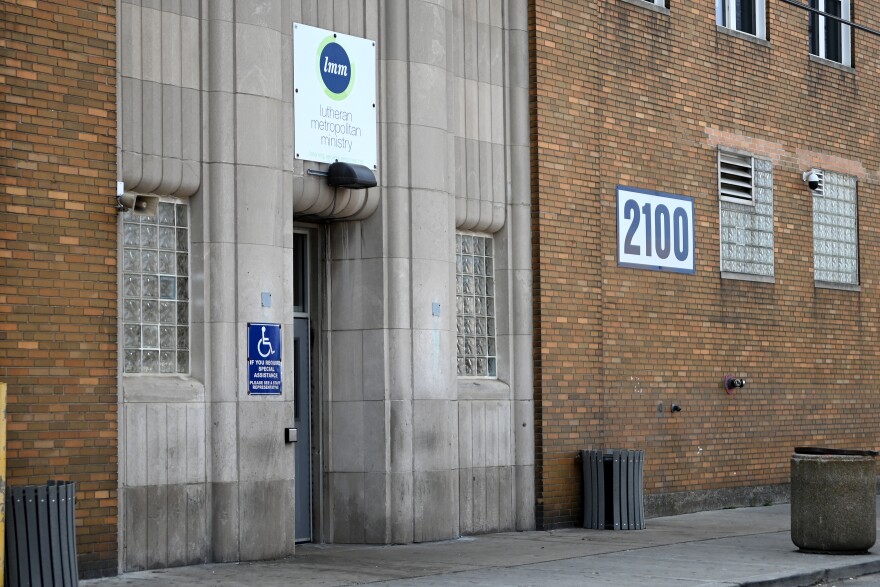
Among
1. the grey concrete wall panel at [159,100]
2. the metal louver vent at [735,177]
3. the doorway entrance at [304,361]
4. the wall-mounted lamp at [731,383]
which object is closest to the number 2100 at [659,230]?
the metal louver vent at [735,177]

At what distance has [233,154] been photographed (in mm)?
13188

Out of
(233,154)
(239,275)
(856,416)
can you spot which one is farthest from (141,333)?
(856,416)

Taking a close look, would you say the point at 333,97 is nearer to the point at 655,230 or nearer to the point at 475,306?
the point at 475,306

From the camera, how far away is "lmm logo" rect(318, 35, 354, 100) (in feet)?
47.0

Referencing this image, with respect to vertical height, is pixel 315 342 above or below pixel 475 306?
below

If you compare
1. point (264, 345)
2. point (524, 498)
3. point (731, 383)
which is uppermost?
point (264, 345)

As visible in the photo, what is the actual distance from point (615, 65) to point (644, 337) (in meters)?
3.51

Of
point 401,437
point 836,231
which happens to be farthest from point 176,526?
point 836,231

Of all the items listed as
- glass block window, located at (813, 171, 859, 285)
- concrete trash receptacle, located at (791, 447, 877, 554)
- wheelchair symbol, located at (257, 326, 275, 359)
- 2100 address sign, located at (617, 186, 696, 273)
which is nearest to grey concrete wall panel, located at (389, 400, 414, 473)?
wheelchair symbol, located at (257, 326, 275, 359)

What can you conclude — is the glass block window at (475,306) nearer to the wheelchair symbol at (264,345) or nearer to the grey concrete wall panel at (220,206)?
the wheelchair symbol at (264,345)

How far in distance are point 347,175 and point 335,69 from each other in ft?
3.87

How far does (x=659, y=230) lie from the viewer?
18312mm

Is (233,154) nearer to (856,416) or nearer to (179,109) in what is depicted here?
(179,109)

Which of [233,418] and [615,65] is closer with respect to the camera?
[233,418]
